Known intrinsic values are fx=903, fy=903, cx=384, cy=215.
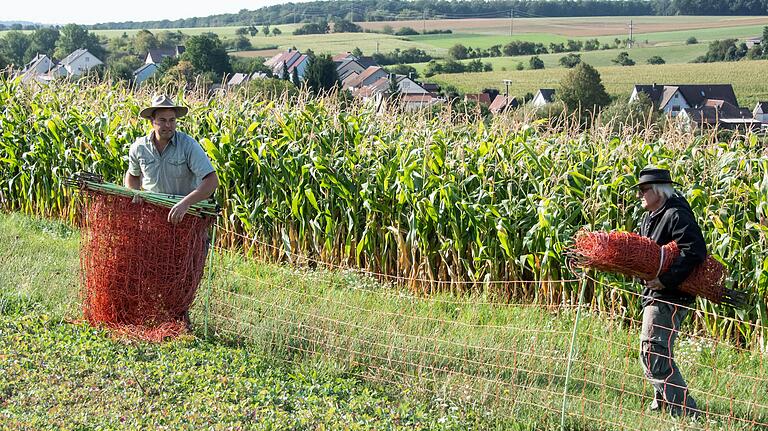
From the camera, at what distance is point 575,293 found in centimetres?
838

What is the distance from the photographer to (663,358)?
5.89 meters

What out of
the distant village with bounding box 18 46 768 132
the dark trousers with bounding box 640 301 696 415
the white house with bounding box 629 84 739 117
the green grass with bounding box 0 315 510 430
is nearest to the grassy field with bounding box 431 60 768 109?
the white house with bounding box 629 84 739 117

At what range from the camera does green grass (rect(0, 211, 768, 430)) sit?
5738 millimetres

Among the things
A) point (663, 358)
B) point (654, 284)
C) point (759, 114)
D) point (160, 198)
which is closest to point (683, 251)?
point (654, 284)

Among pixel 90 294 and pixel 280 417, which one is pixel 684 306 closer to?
pixel 280 417

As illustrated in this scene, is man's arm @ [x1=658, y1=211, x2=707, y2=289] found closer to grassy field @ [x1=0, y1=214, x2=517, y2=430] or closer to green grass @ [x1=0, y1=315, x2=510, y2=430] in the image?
grassy field @ [x1=0, y1=214, x2=517, y2=430]

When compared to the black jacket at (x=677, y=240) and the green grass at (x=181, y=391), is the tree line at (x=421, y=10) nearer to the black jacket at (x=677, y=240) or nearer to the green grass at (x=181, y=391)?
the black jacket at (x=677, y=240)

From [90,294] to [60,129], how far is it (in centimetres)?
563

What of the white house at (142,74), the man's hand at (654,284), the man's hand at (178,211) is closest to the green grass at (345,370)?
the man's hand at (654,284)

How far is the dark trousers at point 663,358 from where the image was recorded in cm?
588

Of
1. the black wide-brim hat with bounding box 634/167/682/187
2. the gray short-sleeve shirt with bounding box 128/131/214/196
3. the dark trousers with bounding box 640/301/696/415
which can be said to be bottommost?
the dark trousers with bounding box 640/301/696/415

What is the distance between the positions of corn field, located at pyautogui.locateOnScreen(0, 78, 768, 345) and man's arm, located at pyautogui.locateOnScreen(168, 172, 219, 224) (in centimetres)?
211

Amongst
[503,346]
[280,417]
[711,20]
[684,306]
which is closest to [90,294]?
[280,417]

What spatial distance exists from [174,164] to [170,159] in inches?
2.0
